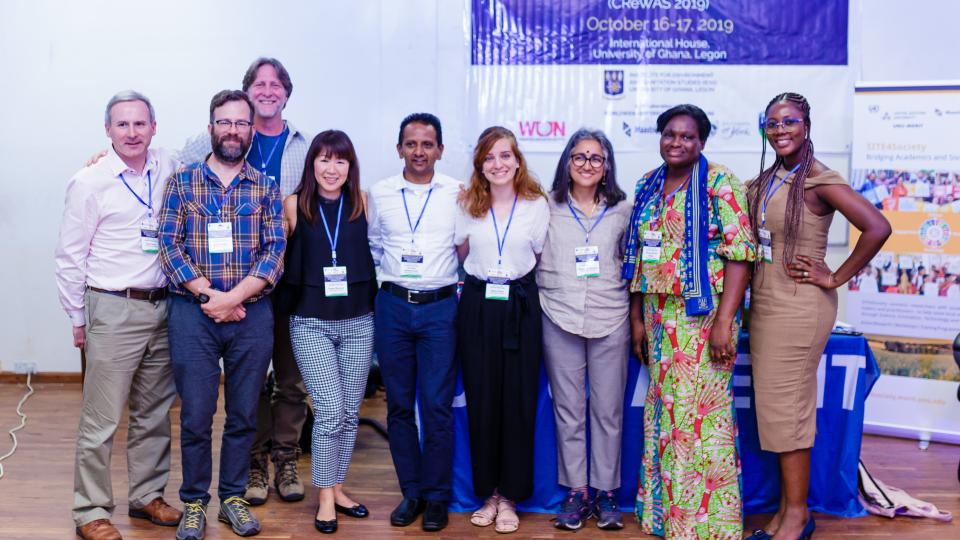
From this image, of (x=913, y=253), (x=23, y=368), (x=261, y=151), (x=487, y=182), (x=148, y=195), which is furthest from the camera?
(x=23, y=368)

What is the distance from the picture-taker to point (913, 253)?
4527 mm

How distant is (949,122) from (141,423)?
4.29 metres

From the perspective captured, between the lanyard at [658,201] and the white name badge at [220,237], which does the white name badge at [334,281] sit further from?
the lanyard at [658,201]

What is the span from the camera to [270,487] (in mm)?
3680

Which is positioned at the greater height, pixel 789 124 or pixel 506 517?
pixel 789 124

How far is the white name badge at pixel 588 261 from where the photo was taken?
121 inches

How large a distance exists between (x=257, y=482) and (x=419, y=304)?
3.78 ft

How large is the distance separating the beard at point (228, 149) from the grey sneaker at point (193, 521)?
4.32 ft

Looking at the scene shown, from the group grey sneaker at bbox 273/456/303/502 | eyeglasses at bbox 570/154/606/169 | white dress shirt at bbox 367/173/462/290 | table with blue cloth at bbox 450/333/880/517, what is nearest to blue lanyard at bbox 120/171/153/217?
white dress shirt at bbox 367/173/462/290

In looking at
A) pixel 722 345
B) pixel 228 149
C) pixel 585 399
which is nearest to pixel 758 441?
pixel 722 345

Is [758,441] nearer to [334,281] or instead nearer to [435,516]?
[435,516]

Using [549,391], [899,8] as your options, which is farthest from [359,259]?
[899,8]

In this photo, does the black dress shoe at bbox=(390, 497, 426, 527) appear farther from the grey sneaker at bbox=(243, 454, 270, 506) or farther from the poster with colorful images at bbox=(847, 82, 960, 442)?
the poster with colorful images at bbox=(847, 82, 960, 442)

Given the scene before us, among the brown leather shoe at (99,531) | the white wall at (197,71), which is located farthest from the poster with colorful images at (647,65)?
the brown leather shoe at (99,531)
